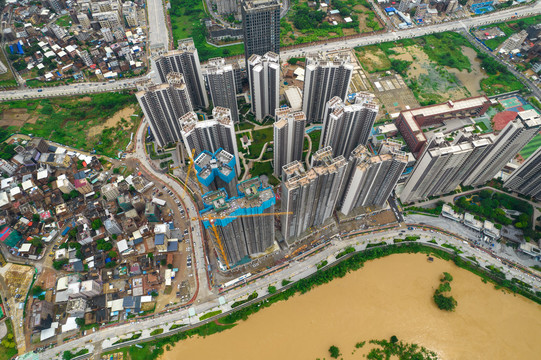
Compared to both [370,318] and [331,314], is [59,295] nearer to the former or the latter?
[331,314]

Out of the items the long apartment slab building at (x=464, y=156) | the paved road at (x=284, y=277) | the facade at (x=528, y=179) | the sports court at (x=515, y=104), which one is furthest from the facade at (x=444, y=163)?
the sports court at (x=515, y=104)

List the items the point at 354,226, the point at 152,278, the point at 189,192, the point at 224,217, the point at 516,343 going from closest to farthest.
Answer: the point at 224,217, the point at 516,343, the point at 152,278, the point at 354,226, the point at 189,192

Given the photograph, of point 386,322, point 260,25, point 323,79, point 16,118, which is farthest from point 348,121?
point 16,118

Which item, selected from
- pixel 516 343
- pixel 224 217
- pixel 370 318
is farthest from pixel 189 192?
pixel 516 343

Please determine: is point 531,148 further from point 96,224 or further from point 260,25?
point 96,224

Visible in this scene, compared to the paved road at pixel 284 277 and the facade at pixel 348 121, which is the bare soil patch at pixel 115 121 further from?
the facade at pixel 348 121

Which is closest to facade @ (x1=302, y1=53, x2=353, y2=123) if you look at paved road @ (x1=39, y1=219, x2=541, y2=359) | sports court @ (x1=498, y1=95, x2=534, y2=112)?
paved road @ (x1=39, y1=219, x2=541, y2=359)
